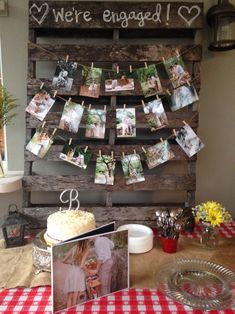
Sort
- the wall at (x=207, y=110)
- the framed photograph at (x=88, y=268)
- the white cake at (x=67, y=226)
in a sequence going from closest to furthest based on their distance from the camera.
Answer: the framed photograph at (x=88, y=268) → the white cake at (x=67, y=226) → the wall at (x=207, y=110)

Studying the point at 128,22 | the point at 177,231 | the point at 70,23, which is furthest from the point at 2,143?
the point at 177,231

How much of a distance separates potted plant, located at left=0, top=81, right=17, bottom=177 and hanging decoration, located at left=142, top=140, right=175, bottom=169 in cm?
72

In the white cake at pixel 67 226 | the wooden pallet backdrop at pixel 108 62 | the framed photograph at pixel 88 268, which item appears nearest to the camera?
the framed photograph at pixel 88 268

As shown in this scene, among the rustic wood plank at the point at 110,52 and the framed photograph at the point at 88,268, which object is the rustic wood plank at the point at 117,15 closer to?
the rustic wood plank at the point at 110,52

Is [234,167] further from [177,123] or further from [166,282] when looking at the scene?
[166,282]

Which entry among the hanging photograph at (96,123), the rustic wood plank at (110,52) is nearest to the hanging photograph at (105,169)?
the hanging photograph at (96,123)

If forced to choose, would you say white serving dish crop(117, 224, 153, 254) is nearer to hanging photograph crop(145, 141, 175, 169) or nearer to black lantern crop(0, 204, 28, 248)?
hanging photograph crop(145, 141, 175, 169)

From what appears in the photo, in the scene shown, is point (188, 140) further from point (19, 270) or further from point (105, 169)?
point (19, 270)

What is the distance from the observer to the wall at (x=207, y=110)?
56.3 inches

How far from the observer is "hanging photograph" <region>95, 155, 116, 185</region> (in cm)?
139

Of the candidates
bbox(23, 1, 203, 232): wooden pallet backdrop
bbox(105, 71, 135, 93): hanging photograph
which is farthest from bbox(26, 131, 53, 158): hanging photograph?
bbox(105, 71, 135, 93): hanging photograph

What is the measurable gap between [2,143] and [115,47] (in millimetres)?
797

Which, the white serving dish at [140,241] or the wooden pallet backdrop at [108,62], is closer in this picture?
the white serving dish at [140,241]

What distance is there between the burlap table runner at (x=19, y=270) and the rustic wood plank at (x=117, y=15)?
3.40 ft
